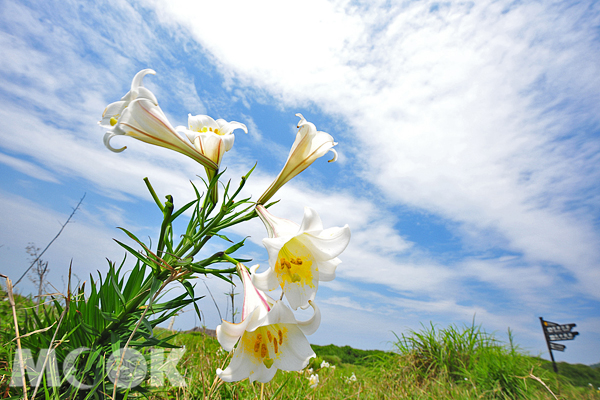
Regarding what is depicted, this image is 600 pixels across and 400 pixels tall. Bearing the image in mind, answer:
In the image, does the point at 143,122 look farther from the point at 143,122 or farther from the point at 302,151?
the point at 302,151

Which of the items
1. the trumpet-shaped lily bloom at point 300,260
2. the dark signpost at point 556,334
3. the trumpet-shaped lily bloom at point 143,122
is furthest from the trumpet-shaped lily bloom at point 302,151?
the dark signpost at point 556,334

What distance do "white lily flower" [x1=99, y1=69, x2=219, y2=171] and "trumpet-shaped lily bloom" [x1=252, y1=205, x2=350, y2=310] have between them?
44 centimetres

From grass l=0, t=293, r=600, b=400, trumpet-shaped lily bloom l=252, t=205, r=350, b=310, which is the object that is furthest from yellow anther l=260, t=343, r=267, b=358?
grass l=0, t=293, r=600, b=400

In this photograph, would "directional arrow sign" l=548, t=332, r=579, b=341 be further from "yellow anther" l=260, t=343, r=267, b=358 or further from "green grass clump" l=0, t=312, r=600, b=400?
"yellow anther" l=260, t=343, r=267, b=358

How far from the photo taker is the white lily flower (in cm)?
135

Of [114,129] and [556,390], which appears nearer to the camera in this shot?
[114,129]

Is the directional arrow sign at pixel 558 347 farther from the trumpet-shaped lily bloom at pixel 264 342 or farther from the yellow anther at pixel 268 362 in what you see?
the yellow anther at pixel 268 362

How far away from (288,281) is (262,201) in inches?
14.7

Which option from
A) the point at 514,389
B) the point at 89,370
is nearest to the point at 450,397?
the point at 514,389

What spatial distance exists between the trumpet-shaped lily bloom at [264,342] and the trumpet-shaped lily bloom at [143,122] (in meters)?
0.60

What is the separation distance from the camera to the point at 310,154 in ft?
5.00

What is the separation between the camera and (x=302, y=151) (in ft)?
4.91

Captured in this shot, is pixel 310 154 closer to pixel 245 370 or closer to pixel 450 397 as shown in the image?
pixel 245 370


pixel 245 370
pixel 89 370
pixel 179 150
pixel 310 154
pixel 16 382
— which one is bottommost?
pixel 16 382
